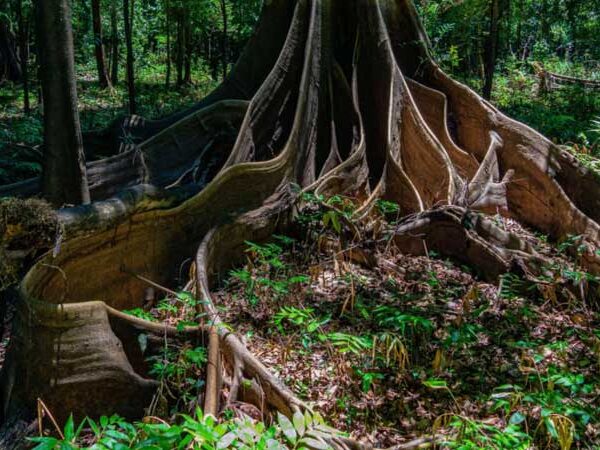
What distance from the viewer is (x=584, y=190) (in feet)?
19.6

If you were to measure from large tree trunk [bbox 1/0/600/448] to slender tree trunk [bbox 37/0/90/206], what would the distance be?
0.55 meters

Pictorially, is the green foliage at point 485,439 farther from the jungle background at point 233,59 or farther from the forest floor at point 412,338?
the jungle background at point 233,59

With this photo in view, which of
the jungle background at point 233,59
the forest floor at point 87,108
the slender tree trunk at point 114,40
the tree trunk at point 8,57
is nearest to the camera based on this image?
the forest floor at point 87,108

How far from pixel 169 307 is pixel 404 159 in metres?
4.23

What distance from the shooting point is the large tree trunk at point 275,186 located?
3.07 metres

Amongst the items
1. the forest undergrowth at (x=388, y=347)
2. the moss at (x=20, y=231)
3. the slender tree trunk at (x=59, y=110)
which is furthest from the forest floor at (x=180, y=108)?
the moss at (x=20, y=231)

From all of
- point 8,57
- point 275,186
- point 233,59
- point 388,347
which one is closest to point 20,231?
point 388,347

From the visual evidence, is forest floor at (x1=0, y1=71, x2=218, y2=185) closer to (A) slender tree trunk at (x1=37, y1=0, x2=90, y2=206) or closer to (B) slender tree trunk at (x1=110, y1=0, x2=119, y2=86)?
(B) slender tree trunk at (x1=110, y1=0, x2=119, y2=86)

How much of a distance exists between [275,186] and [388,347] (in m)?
2.59

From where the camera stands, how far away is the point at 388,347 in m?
3.71

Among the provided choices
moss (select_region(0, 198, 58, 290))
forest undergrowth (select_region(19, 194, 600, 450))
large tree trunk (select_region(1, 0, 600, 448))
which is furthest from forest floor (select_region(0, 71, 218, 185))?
moss (select_region(0, 198, 58, 290))

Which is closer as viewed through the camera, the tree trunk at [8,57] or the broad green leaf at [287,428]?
the broad green leaf at [287,428]

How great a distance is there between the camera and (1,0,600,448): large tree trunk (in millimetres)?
3072

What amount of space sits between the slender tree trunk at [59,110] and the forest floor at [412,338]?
137 cm
